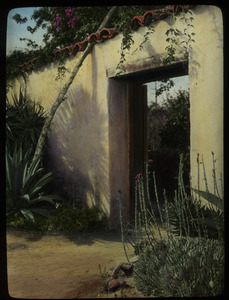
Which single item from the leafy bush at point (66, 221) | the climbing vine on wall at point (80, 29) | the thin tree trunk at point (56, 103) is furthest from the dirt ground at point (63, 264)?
the climbing vine on wall at point (80, 29)

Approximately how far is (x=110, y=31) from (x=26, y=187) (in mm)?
2138

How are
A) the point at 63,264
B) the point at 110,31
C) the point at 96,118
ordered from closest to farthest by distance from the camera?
the point at 63,264 < the point at 110,31 < the point at 96,118

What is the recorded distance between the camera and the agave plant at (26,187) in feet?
13.7

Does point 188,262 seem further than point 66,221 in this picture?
No

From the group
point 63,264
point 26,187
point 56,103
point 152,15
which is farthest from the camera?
point 56,103

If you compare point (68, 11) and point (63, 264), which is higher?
point (68, 11)

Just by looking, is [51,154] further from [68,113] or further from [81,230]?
[81,230]

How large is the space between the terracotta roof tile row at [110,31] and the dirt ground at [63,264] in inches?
92.4

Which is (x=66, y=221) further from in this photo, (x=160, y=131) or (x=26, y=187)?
(x=160, y=131)

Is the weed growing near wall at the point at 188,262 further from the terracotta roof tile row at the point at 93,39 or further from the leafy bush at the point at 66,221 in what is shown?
the terracotta roof tile row at the point at 93,39

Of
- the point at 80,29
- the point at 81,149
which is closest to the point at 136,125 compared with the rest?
the point at 81,149

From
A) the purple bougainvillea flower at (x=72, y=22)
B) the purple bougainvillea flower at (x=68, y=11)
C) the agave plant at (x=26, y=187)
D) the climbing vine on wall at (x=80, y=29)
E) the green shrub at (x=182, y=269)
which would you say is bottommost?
the green shrub at (x=182, y=269)

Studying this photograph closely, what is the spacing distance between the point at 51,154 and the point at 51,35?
5.11 feet

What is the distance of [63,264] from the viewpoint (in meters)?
3.31
